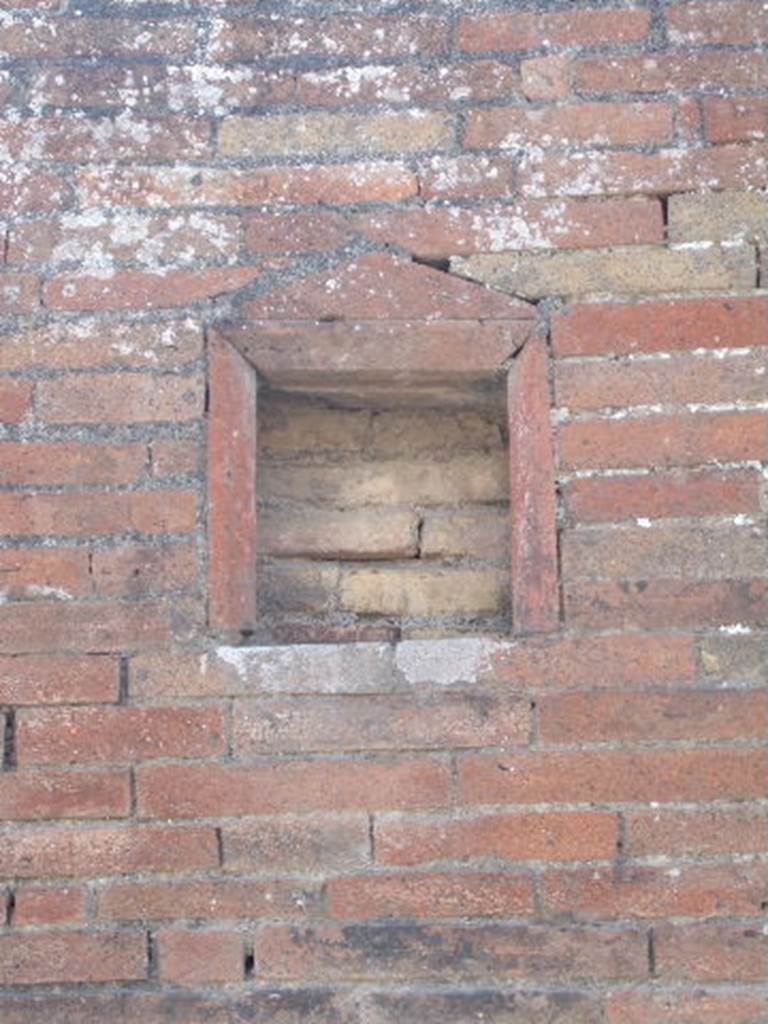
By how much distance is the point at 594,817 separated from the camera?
242 cm

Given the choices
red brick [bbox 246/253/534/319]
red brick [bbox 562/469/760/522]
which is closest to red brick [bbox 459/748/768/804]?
red brick [bbox 562/469/760/522]

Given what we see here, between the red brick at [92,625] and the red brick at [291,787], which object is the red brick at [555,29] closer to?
the red brick at [92,625]

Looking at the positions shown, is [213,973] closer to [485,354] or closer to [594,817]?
[594,817]

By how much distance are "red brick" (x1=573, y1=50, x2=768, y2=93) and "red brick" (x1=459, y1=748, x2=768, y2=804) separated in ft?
4.22

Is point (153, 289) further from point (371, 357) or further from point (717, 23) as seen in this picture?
point (717, 23)

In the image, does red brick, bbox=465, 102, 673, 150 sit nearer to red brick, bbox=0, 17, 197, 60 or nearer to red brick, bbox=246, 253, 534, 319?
red brick, bbox=246, 253, 534, 319

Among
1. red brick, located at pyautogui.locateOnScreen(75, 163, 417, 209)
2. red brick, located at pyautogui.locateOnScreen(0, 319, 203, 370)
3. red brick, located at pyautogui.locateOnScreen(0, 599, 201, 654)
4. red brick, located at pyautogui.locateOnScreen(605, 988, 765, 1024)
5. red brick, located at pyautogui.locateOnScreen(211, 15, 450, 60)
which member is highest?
red brick, located at pyautogui.locateOnScreen(211, 15, 450, 60)

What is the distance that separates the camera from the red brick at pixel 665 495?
2.51m

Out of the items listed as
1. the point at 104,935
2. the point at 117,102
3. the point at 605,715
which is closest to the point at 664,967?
the point at 605,715

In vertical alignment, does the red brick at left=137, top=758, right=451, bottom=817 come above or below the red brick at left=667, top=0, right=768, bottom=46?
below

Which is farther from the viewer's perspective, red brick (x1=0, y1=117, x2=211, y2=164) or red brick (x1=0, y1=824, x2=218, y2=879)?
red brick (x1=0, y1=117, x2=211, y2=164)

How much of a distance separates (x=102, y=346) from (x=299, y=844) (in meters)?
1.02

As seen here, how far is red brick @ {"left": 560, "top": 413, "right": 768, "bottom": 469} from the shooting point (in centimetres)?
252

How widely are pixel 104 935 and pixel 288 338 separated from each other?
1160mm
